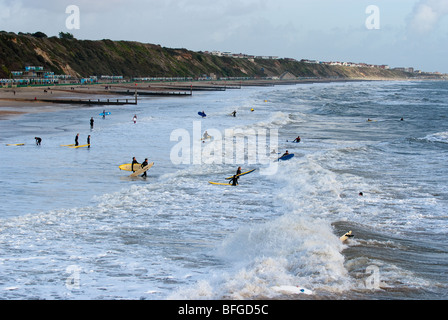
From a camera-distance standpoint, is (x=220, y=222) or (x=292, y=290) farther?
(x=220, y=222)

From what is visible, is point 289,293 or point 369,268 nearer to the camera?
point 289,293

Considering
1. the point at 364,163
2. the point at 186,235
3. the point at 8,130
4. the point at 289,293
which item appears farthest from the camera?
the point at 8,130

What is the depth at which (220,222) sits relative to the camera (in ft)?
65.5

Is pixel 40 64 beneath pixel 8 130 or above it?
above

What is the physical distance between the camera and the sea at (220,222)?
13.5m

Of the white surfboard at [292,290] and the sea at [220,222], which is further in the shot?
the sea at [220,222]

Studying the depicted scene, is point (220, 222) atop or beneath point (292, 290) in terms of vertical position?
atop

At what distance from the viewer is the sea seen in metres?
13.5

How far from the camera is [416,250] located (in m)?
16.8

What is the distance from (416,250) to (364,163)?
18.3 meters

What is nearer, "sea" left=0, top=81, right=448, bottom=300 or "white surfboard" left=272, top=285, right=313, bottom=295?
"white surfboard" left=272, top=285, right=313, bottom=295

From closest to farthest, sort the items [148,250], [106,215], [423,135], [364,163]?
[148,250] → [106,215] → [364,163] → [423,135]
